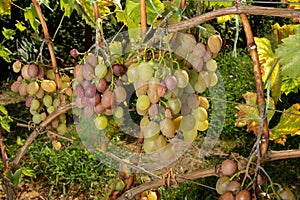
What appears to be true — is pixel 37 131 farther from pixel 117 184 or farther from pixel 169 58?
pixel 169 58

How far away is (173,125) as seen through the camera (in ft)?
2.08

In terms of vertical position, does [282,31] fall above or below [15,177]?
above

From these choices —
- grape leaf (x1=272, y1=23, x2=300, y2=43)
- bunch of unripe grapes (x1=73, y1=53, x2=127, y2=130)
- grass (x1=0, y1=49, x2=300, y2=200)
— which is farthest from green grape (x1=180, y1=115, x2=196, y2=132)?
grass (x1=0, y1=49, x2=300, y2=200)

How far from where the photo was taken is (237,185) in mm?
597

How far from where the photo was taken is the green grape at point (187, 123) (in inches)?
26.0

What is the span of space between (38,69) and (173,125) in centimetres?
42

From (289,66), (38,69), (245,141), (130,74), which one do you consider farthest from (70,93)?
(245,141)

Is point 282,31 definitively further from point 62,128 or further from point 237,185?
point 237,185

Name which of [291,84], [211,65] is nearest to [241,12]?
[211,65]

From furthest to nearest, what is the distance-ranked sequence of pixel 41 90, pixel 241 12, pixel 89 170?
pixel 89 170
pixel 41 90
pixel 241 12

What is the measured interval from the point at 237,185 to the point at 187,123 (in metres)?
0.12

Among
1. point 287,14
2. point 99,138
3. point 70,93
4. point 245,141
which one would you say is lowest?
point 245,141

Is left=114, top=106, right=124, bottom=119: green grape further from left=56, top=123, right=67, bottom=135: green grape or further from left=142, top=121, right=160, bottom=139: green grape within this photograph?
left=56, top=123, right=67, bottom=135: green grape

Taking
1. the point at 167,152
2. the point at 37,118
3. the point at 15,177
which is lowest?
the point at 15,177
